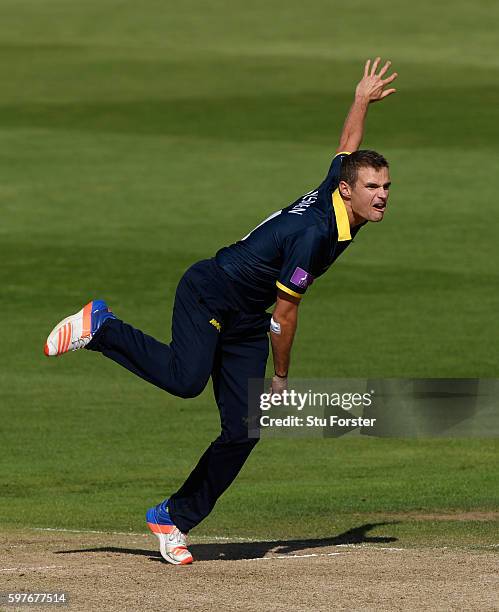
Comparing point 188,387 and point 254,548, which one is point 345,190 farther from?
point 254,548

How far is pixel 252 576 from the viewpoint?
10.2 meters

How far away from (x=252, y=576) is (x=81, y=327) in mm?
2115

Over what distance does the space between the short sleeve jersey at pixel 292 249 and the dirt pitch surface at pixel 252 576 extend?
173 centimetres

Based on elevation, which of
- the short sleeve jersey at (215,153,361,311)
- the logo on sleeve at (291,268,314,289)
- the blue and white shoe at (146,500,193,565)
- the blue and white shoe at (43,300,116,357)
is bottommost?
the blue and white shoe at (146,500,193,565)

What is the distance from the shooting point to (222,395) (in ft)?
35.3

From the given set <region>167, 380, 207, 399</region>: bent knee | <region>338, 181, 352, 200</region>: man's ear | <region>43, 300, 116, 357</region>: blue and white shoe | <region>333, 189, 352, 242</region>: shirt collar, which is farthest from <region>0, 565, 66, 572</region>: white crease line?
<region>338, 181, 352, 200</region>: man's ear

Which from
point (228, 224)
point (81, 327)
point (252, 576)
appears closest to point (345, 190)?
point (81, 327)

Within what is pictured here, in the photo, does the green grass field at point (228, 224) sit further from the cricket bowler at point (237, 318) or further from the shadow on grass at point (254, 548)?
the cricket bowler at point (237, 318)

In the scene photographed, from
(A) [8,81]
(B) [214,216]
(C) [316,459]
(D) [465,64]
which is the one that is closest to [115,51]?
(A) [8,81]

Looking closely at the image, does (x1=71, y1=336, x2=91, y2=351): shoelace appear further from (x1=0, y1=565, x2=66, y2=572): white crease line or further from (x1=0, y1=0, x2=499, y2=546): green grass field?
(x1=0, y1=0, x2=499, y2=546): green grass field

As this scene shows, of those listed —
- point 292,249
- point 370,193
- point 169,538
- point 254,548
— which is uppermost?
point 370,193

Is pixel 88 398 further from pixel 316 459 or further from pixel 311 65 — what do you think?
pixel 311 65

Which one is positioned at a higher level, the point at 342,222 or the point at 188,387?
the point at 342,222

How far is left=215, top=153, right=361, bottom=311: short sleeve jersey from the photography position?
1011 centimetres
